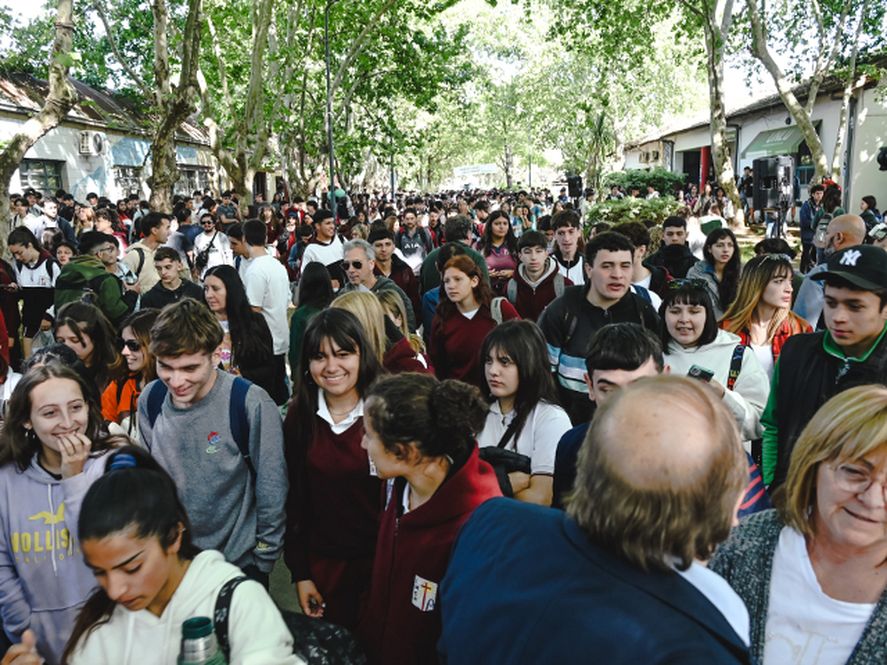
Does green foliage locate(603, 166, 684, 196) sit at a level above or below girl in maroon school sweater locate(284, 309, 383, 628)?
above

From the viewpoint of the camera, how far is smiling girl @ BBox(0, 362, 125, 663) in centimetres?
239

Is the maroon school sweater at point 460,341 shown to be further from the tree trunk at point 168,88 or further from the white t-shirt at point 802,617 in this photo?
the tree trunk at point 168,88

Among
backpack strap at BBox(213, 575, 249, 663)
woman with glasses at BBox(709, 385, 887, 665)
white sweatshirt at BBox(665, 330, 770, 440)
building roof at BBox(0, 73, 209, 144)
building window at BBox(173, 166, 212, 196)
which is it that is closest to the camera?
woman with glasses at BBox(709, 385, 887, 665)

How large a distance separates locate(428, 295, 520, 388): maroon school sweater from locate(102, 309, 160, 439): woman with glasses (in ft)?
6.24

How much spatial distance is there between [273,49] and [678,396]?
15.6 m

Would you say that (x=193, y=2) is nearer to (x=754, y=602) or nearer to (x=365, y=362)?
(x=365, y=362)

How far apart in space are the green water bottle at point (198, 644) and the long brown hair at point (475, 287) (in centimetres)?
324

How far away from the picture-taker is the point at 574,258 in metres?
6.66

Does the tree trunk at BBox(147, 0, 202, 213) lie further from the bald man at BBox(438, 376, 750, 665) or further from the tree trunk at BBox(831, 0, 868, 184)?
the tree trunk at BBox(831, 0, 868, 184)

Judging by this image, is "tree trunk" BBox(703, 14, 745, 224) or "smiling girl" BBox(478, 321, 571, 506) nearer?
"smiling girl" BBox(478, 321, 571, 506)

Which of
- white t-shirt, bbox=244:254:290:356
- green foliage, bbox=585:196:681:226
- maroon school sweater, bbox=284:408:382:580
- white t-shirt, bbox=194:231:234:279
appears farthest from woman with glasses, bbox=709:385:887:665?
green foliage, bbox=585:196:681:226

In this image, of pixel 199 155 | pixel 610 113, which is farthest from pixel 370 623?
pixel 610 113

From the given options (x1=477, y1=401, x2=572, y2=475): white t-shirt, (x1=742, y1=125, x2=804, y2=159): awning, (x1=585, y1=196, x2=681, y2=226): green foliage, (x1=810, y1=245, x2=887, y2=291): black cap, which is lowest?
(x1=477, y1=401, x2=572, y2=475): white t-shirt

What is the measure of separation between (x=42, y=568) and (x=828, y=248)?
5960mm
